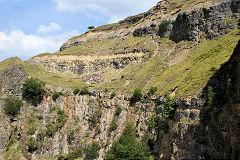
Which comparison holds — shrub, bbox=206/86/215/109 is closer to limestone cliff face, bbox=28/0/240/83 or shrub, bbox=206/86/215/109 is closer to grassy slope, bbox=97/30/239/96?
grassy slope, bbox=97/30/239/96

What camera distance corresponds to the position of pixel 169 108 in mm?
18359

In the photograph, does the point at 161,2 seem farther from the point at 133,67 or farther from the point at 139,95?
the point at 139,95

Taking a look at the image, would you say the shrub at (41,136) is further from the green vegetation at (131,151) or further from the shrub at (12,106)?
the green vegetation at (131,151)

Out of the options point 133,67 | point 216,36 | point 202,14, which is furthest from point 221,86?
point 133,67

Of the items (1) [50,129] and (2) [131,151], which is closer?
(2) [131,151]

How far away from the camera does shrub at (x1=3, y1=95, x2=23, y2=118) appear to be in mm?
29062

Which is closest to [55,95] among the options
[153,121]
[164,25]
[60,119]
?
[60,119]

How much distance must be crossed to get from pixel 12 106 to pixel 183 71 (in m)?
28.1

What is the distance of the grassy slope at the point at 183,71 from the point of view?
707 inches

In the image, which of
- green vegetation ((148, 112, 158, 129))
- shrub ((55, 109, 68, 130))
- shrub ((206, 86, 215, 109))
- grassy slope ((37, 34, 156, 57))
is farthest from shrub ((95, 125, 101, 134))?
grassy slope ((37, 34, 156, 57))

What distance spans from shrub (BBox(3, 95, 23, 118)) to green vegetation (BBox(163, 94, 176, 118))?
989 inches

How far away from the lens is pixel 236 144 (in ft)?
32.9

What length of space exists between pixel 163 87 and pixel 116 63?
2039cm

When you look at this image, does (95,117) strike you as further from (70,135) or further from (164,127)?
(164,127)
